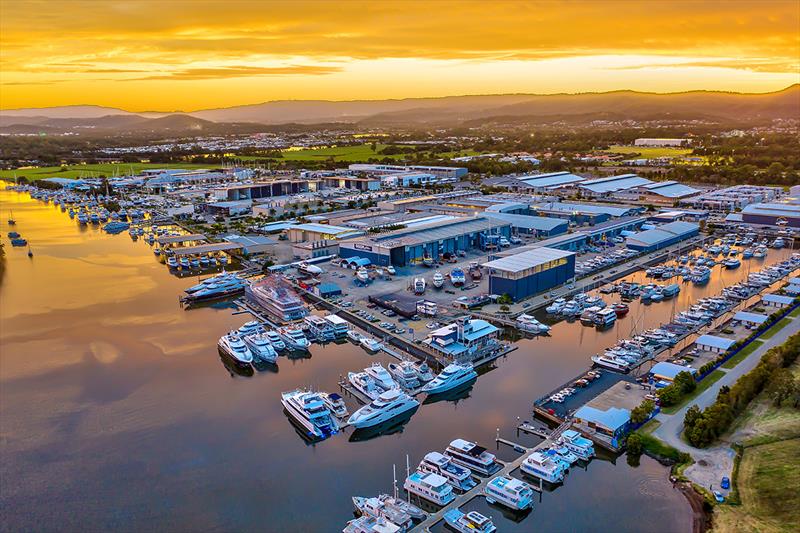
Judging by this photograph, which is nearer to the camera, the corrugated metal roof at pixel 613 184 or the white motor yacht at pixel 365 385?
the white motor yacht at pixel 365 385

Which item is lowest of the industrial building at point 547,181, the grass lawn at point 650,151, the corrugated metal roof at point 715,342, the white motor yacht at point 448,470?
the white motor yacht at point 448,470

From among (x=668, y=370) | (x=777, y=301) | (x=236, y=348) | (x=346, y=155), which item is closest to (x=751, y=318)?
(x=777, y=301)

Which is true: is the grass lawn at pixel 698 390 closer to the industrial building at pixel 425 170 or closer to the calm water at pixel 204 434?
the calm water at pixel 204 434

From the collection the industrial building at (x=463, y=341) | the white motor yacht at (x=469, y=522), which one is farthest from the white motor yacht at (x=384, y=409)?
the white motor yacht at (x=469, y=522)

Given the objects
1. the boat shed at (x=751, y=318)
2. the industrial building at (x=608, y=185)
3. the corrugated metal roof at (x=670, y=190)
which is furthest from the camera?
the industrial building at (x=608, y=185)

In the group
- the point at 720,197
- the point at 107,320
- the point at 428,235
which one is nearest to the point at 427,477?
the point at 107,320

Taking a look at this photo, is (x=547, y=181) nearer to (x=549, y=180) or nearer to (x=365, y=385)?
(x=549, y=180)

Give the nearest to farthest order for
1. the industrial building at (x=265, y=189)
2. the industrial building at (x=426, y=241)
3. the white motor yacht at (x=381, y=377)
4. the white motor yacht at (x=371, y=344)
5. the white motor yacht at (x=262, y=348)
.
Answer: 1. the white motor yacht at (x=381, y=377)
2. the white motor yacht at (x=262, y=348)
3. the white motor yacht at (x=371, y=344)
4. the industrial building at (x=426, y=241)
5. the industrial building at (x=265, y=189)
